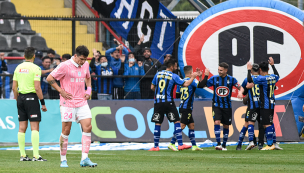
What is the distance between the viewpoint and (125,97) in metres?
15.2

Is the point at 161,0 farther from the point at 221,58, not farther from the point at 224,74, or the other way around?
the point at 224,74

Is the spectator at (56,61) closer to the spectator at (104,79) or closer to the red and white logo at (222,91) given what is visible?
the spectator at (104,79)

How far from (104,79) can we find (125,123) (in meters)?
1.72

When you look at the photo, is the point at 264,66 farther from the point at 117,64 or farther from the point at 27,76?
the point at 27,76

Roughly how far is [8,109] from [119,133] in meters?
3.36

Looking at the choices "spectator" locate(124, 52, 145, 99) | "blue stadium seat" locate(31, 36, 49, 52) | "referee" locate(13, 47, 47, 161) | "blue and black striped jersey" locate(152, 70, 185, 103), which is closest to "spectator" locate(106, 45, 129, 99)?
"spectator" locate(124, 52, 145, 99)

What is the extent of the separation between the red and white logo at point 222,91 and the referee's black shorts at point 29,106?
15.1ft

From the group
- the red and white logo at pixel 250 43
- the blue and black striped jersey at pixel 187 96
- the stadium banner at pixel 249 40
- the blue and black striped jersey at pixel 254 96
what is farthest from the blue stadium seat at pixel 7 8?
the blue and black striped jersey at pixel 254 96

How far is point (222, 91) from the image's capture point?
11883mm

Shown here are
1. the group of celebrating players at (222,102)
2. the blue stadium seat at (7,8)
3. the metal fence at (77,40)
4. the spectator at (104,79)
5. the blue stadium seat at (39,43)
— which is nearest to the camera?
the group of celebrating players at (222,102)

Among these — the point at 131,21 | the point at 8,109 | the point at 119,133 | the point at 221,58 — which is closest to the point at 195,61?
the point at 221,58

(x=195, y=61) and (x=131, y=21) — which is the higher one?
(x=131, y=21)

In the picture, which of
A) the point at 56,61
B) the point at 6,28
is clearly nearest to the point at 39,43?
the point at 6,28

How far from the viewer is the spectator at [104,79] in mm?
15125
